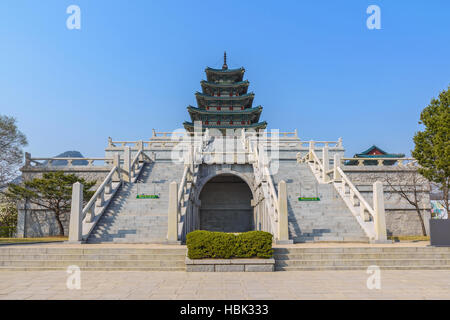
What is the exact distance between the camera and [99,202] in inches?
594

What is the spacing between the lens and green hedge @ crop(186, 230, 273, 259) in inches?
366

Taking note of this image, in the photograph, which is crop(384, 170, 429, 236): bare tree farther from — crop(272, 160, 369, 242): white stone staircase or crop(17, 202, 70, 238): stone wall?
crop(17, 202, 70, 238): stone wall

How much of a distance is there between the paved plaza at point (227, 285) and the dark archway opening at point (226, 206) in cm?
1678

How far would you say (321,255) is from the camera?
9953 millimetres

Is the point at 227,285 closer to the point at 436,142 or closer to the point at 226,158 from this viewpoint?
the point at 436,142

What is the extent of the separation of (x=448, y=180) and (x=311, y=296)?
41.7 feet

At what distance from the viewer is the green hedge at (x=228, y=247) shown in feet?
30.5

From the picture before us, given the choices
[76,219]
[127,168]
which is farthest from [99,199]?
[127,168]

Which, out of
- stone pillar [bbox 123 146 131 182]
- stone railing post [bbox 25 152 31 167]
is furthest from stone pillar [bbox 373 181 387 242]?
stone railing post [bbox 25 152 31 167]

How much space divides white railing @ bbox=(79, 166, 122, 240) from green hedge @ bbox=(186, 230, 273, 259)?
18.7ft

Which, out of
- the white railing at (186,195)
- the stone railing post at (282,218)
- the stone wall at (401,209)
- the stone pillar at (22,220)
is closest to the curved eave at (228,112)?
the stone wall at (401,209)

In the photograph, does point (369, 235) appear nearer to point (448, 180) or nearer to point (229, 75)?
point (448, 180)

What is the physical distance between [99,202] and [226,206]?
1224cm
